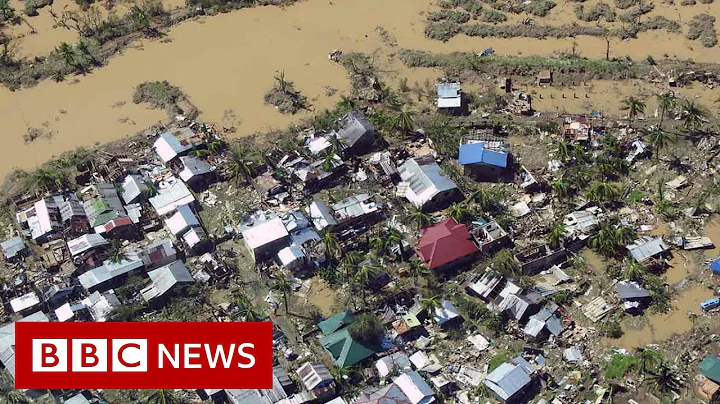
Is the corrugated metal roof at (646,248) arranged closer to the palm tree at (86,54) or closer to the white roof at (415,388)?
the white roof at (415,388)

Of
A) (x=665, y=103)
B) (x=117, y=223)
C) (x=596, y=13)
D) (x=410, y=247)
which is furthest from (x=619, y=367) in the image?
(x=596, y=13)

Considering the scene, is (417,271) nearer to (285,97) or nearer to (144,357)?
(144,357)

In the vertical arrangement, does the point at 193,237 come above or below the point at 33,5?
below

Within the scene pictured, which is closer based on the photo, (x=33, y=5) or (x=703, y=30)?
(x=703, y=30)

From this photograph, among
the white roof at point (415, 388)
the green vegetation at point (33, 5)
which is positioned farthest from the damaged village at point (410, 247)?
the green vegetation at point (33, 5)

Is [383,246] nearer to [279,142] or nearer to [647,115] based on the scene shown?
[279,142]

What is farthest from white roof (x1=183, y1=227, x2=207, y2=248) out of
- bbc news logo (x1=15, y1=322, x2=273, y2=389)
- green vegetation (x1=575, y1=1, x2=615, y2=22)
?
green vegetation (x1=575, y1=1, x2=615, y2=22)
